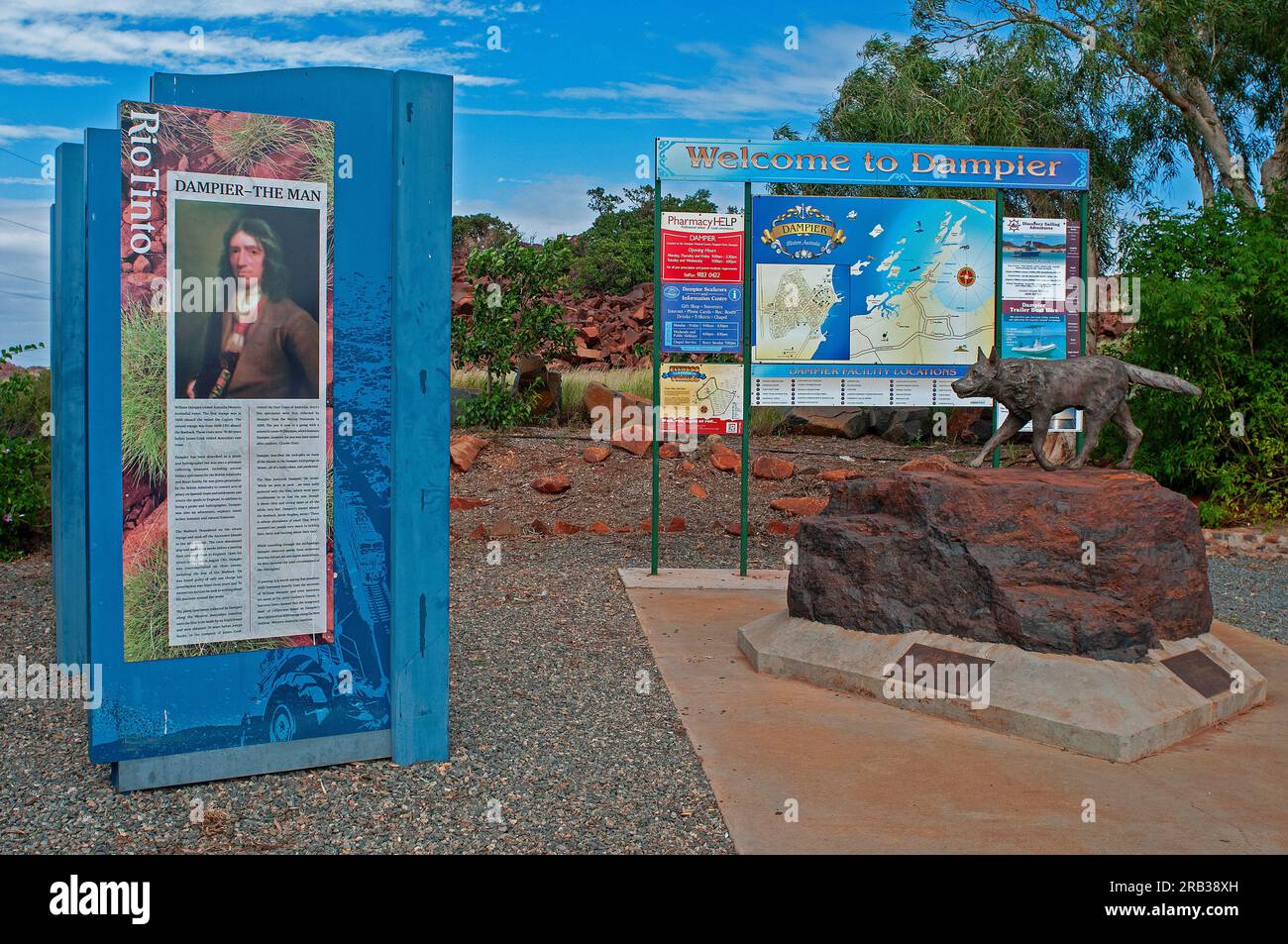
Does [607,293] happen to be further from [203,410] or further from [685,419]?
[203,410]

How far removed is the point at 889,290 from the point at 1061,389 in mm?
2704

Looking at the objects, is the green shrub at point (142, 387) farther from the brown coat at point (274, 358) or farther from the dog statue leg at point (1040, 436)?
the dog statue leg at point (1040, 436)

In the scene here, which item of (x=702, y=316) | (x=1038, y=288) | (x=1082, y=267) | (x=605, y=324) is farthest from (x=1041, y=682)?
(x=605, y=324)

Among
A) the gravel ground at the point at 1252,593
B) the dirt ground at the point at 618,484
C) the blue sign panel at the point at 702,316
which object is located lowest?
the gravel ground at the point at 1252,593

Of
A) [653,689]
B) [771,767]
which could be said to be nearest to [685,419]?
[653,689]

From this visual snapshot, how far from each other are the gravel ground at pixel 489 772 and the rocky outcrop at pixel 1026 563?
1.44m

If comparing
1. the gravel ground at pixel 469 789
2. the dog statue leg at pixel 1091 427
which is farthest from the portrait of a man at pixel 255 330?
the dog statue leg at pixel 1091 427

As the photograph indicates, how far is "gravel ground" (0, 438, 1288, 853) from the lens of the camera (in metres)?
4.43

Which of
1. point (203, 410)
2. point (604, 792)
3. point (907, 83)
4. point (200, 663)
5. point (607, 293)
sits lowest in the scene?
point (604, 792)

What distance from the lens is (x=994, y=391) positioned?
7.50m

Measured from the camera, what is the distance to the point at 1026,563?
6332 mm

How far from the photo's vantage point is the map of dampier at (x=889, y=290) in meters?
9.67

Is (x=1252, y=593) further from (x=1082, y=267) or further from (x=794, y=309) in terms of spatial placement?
(x=794, y=309)

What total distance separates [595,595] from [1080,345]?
4688mm
